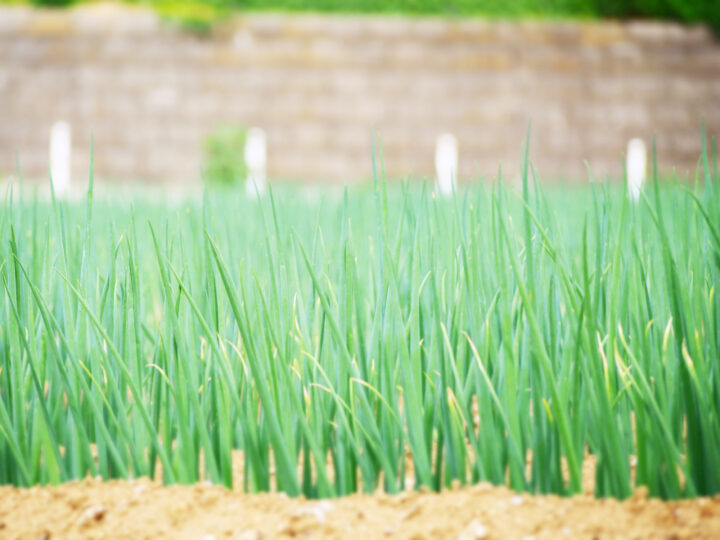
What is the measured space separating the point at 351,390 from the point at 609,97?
35.1ft

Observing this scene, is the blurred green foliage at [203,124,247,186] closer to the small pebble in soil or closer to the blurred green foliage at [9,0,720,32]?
the blurred green foliage at [9,0,720,32]

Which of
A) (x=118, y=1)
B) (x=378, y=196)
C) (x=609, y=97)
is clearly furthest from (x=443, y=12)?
(x=378, y=196)

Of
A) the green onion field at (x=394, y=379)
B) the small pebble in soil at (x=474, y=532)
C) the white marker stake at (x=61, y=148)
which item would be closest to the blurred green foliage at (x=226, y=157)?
the white marker stake at (x=61, y=148)

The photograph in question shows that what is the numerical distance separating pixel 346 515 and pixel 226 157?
8055 millimetres

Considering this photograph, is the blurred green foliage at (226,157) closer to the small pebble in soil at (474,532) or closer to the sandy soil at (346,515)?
the sandy soil at (346,515)

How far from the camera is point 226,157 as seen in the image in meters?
8.52

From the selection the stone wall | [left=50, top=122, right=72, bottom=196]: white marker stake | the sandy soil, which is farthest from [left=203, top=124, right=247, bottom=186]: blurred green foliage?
the sandy soil

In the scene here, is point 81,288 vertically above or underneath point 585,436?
above

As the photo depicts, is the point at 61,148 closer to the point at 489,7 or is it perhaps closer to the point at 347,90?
the point at 347,90

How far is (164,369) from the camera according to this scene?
990 mm

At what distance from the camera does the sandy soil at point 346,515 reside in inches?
31.5

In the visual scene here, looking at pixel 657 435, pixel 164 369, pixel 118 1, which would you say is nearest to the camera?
pixel 657 435

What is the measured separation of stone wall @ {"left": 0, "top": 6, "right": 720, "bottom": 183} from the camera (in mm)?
10070

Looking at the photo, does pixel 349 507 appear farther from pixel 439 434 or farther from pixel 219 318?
pixel 219 318
